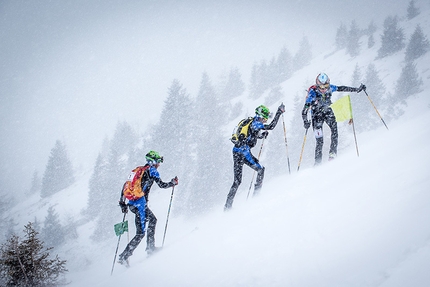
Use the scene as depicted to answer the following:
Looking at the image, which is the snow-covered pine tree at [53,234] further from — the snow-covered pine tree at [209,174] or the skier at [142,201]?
the skier at [142,201]

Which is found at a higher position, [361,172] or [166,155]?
[166,155]

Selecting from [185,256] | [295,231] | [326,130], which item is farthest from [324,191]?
[326,130]

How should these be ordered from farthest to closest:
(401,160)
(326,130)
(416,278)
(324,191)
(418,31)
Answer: (418,31) < (326,130) < (324,191) < (401,160) < (416,278)

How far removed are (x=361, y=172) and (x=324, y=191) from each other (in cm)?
86

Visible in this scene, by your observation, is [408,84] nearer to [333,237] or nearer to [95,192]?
[333,237]

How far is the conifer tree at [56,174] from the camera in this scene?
4487cm

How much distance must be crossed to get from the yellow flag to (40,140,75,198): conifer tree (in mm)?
53186

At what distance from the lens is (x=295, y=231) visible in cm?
344

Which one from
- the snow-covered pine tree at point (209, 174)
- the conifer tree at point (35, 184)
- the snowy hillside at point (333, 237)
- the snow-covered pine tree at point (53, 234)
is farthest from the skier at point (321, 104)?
the conifer tree at point (35, 184)

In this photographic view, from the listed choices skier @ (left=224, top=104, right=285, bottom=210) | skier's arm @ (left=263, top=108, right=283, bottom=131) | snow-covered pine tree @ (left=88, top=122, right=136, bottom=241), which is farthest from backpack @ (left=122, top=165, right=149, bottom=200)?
snow-covered pine tree @ (left=88, top=122, right=136, bottom=241)

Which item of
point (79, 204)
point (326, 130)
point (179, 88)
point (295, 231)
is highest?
point (179, 88)

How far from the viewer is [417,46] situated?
34094mm

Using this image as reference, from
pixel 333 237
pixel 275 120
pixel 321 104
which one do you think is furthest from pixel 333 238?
pixel 321 104

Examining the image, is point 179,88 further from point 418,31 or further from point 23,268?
point 418,31
